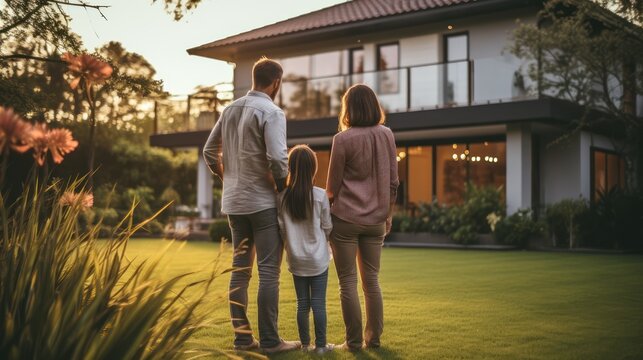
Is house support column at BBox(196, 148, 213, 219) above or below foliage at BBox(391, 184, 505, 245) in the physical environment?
above

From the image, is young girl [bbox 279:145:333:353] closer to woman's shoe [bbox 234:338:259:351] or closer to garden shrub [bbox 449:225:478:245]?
woman's shoe [bbox 234:338:259:351]

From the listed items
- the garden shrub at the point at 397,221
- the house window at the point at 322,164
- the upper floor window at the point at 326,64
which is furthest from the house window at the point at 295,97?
the garden shrub at the point at 397,221

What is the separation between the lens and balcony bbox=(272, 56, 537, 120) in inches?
719

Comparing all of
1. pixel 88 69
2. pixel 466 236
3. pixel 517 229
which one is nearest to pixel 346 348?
pixel 88 69

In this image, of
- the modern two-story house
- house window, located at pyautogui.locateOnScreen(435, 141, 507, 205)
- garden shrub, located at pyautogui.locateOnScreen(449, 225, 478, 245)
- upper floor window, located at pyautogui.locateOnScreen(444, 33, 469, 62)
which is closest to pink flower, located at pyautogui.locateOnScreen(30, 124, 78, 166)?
garden shrub, located at pyautogui.locateOnScreen(449, 225, 478, 245)

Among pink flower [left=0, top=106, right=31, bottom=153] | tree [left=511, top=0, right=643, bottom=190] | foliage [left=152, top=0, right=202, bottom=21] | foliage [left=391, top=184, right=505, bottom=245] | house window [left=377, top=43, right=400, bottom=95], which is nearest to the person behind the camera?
pink flower [left=0, top=106, right=31, bottom=153]

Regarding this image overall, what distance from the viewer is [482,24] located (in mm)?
20609

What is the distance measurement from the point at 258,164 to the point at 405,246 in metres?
13.5

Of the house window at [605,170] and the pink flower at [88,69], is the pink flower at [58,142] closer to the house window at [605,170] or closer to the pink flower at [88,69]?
the pink flower at [88,69]

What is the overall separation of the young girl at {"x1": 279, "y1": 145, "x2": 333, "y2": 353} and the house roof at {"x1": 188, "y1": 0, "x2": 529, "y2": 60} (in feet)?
50.1

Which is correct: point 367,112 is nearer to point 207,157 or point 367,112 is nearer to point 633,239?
point 207,157

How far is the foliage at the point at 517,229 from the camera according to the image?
55.7 feet

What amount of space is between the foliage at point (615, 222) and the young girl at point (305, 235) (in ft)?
40.7

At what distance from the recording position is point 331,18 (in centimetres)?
2398
